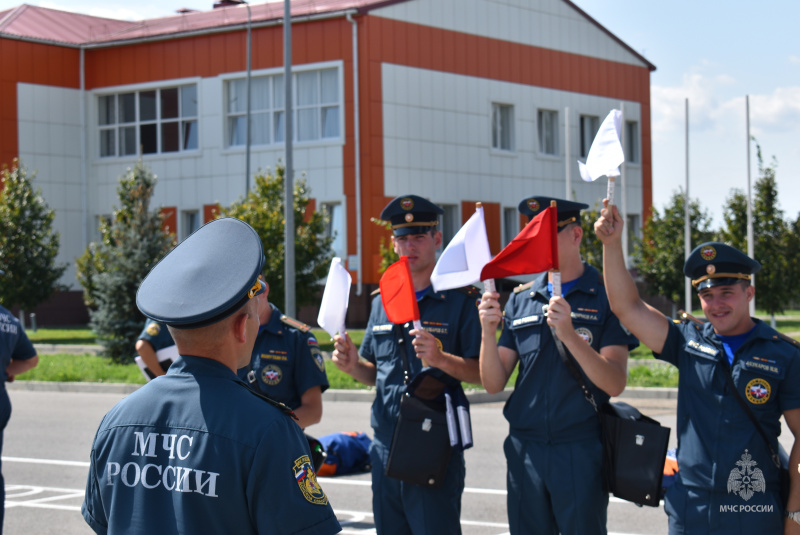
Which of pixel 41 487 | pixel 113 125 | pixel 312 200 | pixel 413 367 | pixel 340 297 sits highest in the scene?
pixel 113 125

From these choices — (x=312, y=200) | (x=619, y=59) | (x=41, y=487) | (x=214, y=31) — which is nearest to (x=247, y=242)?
(x=41, y=487)

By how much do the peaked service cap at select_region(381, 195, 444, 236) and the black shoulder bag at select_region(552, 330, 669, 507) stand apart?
4.14ft

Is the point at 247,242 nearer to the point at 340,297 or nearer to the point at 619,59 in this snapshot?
the point at 340,297

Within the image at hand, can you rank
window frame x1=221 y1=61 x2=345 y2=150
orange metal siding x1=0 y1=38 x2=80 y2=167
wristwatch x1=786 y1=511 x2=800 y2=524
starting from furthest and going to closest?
1. orange metal siding x1=0 y1=38 x2=80 y2=167
2. window frame x1=221 y1=61 x2=345 y2=150
3. wristwatch x1=786 y1=511 x2=800 y2=524

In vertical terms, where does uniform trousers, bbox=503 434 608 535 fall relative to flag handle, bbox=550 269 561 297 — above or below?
below

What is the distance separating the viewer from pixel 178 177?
3538cm

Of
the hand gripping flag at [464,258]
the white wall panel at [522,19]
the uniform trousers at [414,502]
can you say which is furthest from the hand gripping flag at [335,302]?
the white wall panel at [522,19]

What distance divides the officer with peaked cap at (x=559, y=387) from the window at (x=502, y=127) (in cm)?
3099

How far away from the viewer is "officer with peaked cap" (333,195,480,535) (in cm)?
501

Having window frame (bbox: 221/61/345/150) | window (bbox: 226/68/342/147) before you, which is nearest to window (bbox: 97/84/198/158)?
window frame (bbox: 221/61/345/150)

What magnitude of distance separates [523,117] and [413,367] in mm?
31589

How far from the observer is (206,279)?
2.63 metres

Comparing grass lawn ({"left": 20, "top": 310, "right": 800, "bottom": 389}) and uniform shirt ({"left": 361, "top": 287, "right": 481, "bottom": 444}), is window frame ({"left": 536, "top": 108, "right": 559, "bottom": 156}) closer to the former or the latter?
grass lawn ({"left": 20, "top": 310, "right": 800, "bottom": 389})

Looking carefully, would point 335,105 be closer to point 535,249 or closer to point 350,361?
point 350,361
